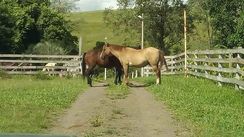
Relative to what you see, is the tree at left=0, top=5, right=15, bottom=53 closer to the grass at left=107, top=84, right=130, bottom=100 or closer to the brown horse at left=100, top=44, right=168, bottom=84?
the brown horse at left=100, top=44, right=168, bottom=84

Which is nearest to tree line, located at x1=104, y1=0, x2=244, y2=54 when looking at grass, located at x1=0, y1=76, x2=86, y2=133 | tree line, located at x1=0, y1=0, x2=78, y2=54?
tree line, located at x1=0, y1=0, x2=78, y2=54

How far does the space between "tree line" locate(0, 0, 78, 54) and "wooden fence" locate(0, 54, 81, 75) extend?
7.62 m

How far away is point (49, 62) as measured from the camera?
116 feet

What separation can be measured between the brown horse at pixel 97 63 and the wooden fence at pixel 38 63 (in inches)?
410

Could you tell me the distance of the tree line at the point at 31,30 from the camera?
43.5 metres

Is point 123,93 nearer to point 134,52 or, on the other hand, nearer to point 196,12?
point 134,52

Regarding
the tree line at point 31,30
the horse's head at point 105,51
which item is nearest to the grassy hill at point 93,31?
the tree line at point 31,30

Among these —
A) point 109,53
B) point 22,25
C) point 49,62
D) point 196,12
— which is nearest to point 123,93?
point 109,53

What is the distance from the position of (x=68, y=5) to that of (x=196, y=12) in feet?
93.0

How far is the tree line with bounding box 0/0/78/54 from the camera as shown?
143 feet

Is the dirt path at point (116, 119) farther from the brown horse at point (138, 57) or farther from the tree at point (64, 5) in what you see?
the tree at point (64, 5)

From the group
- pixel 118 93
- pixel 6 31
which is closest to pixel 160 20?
pixel 6 31

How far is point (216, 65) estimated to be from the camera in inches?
923

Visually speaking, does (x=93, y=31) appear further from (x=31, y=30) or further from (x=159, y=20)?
(x=31, y=30)
